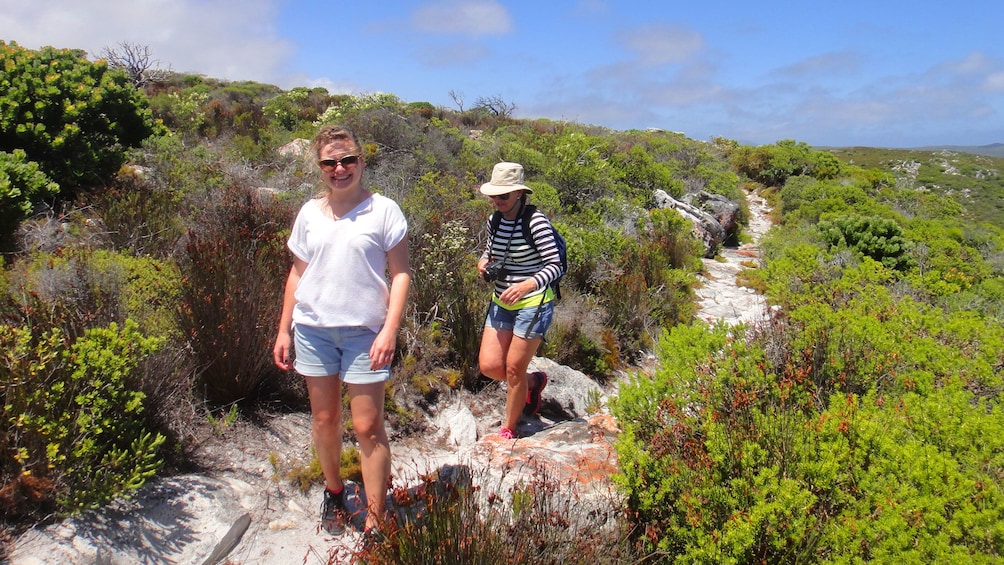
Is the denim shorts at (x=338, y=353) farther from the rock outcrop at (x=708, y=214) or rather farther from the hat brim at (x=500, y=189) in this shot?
the rock outcrop at (x=708, y=214)

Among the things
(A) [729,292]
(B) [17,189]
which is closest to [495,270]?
(B) [17,189]

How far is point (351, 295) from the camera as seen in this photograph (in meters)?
2.28

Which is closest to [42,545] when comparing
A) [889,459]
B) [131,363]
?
[131,363]

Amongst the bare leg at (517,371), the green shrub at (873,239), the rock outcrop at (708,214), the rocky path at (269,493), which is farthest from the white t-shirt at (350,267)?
the green shrub at (873,239)

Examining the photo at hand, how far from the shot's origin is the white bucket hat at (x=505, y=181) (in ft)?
10.6

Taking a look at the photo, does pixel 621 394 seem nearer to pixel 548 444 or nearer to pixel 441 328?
pixel 548 444

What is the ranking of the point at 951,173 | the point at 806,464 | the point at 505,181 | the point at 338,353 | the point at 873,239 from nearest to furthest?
the point at 806,464
the point at 338,353
the point at 505,181
the point at 873,239
the point at 951,173

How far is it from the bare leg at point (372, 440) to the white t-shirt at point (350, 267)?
280mm

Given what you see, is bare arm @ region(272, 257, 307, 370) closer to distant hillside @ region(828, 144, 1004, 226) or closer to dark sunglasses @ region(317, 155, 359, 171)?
dark sunglasses @ region(317, 155, 359, 171)

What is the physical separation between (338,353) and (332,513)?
906 millimetres

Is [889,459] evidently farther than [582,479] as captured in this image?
No

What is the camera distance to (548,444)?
11.4 ft

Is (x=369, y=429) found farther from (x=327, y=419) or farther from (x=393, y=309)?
(x=393, y=309)

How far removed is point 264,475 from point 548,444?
1.63 metres
